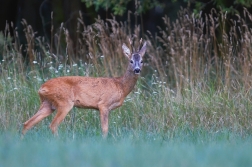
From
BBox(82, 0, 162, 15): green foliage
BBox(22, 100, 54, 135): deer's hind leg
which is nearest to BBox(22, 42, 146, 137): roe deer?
BBox(22, 100, 54, 135): deer's hind leg

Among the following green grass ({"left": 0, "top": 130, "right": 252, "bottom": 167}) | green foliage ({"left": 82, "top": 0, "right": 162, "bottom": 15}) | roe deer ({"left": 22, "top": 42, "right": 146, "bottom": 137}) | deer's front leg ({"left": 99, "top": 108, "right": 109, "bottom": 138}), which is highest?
green foliage ({"left": 82, "top": 0, "right": 162, "bottom": 15})

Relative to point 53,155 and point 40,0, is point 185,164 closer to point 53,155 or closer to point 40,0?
point 53,155

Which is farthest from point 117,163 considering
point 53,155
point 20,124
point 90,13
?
point 90,13

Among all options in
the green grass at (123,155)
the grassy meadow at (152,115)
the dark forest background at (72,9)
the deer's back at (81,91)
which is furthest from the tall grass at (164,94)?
the green grass at (123,155)

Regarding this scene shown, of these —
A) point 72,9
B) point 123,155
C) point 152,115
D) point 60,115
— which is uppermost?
point 72,9

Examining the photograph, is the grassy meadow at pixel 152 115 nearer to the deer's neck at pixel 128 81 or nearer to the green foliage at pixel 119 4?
the deer's neck at pixel 128 81

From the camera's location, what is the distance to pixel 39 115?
33.1ft

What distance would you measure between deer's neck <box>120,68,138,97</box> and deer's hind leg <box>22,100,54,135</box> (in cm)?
117

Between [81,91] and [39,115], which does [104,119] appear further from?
[39,115]

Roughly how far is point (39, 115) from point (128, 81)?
58.3 inches

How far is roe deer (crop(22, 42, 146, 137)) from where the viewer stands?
32.7 ft

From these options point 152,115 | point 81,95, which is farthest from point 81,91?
point 152,115

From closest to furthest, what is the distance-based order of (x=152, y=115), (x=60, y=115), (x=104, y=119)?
(x=60, y=115) < (x=104, y=119) < (x=152, y=115)

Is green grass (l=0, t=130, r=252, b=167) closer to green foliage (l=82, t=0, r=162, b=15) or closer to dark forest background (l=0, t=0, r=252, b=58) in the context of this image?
green foliage (l=82, t=0, r=162, b=15)
